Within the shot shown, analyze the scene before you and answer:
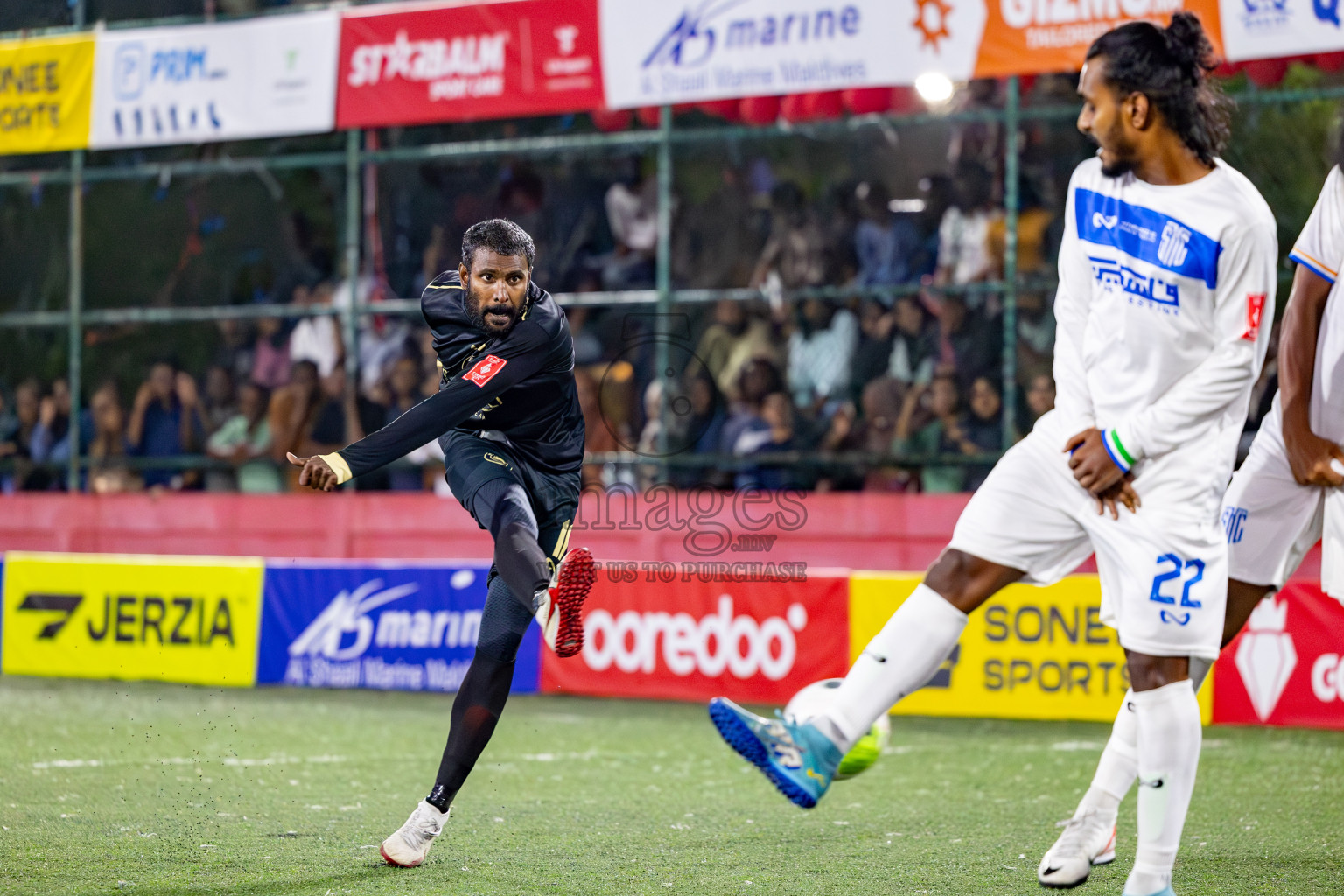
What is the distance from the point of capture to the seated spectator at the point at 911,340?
12.5 m

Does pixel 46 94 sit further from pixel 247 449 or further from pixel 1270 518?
pixel 1270 518

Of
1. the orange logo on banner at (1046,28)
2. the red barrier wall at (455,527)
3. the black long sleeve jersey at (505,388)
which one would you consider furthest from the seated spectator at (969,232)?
the black long sleeve jersey at (505,388)

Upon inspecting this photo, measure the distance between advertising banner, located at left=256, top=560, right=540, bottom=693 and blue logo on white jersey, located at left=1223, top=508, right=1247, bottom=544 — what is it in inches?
262

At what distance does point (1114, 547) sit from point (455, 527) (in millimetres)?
9186

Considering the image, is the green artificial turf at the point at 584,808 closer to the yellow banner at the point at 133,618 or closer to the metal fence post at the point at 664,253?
the yellow banner at the point at 133,618

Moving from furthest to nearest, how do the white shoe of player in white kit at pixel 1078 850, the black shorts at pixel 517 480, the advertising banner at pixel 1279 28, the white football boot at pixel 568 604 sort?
the advertising banner at pixel 1279 28 → the black shorts at pixel 517 480 → the white football boot at pixel 568 604 → the white shoe of player in white kit at pixel 1078 850

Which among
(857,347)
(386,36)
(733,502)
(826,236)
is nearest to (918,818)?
(733,502)

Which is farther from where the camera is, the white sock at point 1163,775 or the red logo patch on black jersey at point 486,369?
the red logo patch on black jersey at point 486,369

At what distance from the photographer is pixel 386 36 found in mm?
13453

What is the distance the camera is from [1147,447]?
13.2ft

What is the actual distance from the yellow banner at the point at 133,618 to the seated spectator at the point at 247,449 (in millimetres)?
1657

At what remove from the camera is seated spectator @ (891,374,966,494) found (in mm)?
11984

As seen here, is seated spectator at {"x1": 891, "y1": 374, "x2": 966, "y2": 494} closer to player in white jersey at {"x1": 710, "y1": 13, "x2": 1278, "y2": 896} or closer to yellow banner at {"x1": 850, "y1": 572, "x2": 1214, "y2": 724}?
yellow banner at {"x1": 850, "y1": 572, "x2": 1214, "y2": 724}

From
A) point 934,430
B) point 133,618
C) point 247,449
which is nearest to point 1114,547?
point 934,430
